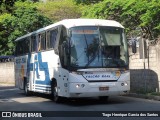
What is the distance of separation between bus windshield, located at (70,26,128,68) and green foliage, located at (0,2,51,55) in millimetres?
28682

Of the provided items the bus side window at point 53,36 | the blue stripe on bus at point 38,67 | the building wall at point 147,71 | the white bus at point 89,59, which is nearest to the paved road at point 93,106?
the white bus at point 89,59

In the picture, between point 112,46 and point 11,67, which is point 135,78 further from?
point 11,67

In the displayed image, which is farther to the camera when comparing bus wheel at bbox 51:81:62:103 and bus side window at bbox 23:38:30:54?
bus side window at bbox 23:38:30:54

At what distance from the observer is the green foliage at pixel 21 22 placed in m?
44.8

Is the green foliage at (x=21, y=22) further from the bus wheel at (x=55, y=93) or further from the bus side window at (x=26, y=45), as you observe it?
the bus wheel at (x=55, y=93)

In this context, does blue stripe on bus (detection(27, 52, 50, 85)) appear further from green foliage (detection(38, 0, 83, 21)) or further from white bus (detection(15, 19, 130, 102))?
green foliage (detection(38, 0, 83, 21))

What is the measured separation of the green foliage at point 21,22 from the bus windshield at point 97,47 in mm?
28682

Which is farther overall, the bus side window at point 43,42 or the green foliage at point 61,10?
the green foliage at point 61,10

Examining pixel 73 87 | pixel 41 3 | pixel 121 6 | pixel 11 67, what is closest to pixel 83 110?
pixel 73 87

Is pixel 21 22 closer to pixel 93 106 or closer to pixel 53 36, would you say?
pixel 53 36

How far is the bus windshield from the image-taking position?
15633 millimetres

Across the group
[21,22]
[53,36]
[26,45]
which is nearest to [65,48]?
[53,36]

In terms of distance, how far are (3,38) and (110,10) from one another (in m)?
19.7

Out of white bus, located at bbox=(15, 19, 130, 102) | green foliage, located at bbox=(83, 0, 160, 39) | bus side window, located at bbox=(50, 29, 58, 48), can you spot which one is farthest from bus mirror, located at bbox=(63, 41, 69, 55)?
green foliage, located at bbox=(83, 0, 160, 39)
